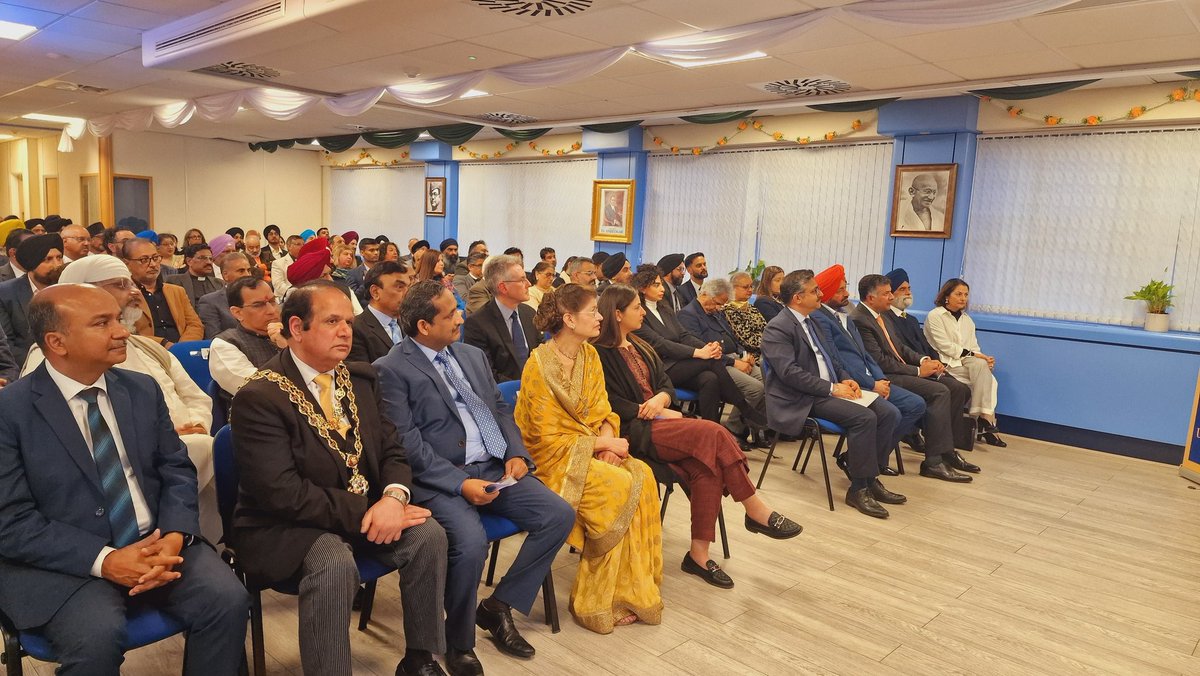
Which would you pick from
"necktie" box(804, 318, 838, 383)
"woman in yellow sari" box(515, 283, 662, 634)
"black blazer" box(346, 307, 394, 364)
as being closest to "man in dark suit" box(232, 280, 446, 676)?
"woman in yellow sari" box(515, 283, 662, 634)

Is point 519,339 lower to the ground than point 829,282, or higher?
lower

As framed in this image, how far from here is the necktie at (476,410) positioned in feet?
9.86

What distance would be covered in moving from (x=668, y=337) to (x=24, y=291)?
3.84 meters

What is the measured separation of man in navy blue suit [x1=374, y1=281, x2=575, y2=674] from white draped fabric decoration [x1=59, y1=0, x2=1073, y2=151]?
2991mm

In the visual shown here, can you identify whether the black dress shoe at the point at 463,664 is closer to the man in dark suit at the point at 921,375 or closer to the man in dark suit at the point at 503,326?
the man in dark suit at the point at 503,326

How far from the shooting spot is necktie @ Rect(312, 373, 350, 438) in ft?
8.13

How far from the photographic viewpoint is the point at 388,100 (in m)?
8.59

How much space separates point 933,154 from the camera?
7059 millimetres

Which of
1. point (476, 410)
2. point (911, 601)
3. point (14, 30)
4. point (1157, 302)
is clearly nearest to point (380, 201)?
point (14, 30)

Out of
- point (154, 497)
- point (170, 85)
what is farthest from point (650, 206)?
point (154, 497)

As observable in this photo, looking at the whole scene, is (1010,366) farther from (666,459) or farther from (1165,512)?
(666,459)

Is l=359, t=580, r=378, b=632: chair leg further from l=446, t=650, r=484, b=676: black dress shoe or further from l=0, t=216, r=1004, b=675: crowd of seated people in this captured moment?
l=446, t=650, r=484, b=676: black dress shoe

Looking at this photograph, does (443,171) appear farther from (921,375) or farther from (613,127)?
(921,375)

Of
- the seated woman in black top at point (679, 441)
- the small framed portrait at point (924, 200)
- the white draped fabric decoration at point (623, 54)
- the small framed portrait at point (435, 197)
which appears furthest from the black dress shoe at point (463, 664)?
the small framed portrait at point (435, 197)
